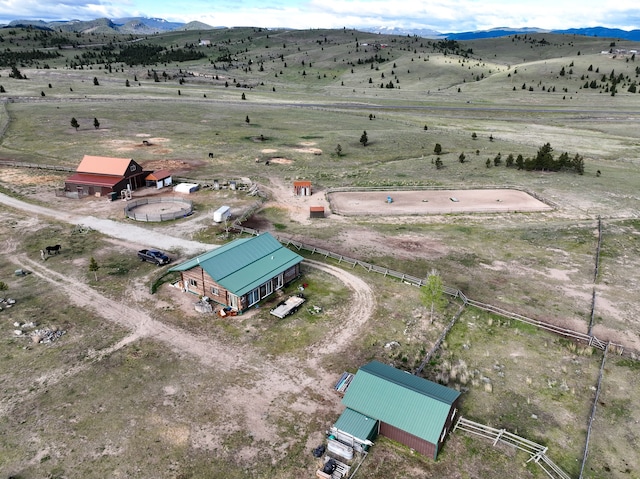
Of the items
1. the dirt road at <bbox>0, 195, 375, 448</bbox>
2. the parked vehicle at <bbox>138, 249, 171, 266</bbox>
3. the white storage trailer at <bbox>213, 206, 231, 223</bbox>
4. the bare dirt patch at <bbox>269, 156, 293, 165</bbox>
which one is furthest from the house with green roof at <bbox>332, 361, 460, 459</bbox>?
the bare dirt patch at <bbox>269, 156, 293, 165</bbox>

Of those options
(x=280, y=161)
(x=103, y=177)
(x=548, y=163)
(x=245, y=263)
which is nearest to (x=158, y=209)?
(x=103, y=177)

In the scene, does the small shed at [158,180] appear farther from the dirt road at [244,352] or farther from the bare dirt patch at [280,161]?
the dirt road at [244,352]

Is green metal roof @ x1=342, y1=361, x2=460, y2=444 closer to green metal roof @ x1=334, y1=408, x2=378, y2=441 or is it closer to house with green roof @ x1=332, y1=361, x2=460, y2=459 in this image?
house with green roof @ x1=332, y1=361, x2=460, y2=459

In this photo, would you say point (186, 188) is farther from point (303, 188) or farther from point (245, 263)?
point (245, 263)

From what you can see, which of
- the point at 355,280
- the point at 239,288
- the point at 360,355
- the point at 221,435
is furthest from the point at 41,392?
the point at 355,280

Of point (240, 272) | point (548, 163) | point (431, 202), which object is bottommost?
point (431, 202)

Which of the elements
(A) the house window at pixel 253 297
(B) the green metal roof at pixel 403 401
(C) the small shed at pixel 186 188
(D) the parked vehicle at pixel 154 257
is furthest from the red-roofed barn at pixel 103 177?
(B) the green metal roof at pixel 403 401

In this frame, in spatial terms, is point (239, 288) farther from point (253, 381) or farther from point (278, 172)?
point (278, 172)
